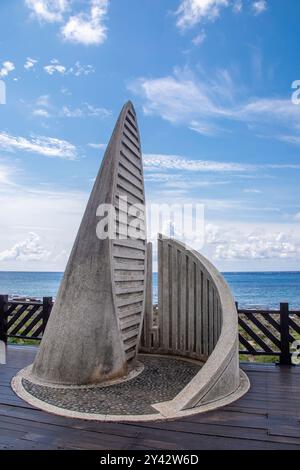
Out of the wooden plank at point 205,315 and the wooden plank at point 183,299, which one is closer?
the wooden plank at point 205,315

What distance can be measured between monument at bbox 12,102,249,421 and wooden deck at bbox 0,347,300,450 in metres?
0.21

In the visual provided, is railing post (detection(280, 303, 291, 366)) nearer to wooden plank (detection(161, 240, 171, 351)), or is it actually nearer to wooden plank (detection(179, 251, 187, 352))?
wooden plank (detection(179, 251, 187, 352))

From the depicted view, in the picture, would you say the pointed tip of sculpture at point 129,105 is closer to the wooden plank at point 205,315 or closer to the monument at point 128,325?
the monument at point 128,325

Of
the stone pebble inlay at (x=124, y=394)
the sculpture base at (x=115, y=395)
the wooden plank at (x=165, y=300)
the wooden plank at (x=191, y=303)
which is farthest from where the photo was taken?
the wooden plank at (x=165, y=300)

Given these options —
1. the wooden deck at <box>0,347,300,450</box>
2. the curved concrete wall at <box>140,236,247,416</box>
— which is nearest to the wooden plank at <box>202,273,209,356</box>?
the curved concrete wall at <box>140,236,247,416</box>

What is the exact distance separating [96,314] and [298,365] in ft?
11.3

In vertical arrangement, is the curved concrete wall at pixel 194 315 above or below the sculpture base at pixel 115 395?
above

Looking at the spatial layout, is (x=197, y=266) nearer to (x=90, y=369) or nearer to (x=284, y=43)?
(x=90, y=369)

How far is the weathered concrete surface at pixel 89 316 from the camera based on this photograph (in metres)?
4.94

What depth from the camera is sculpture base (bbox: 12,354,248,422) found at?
3.86 metres

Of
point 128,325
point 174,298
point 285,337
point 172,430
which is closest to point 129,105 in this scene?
point 174,298

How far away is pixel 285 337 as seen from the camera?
6039 millimetres

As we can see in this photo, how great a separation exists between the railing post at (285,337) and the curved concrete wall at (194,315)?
44.5 inches

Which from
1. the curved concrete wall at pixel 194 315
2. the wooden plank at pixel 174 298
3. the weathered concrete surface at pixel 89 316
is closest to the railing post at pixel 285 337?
the curved concrete wall at pixel 194 315
